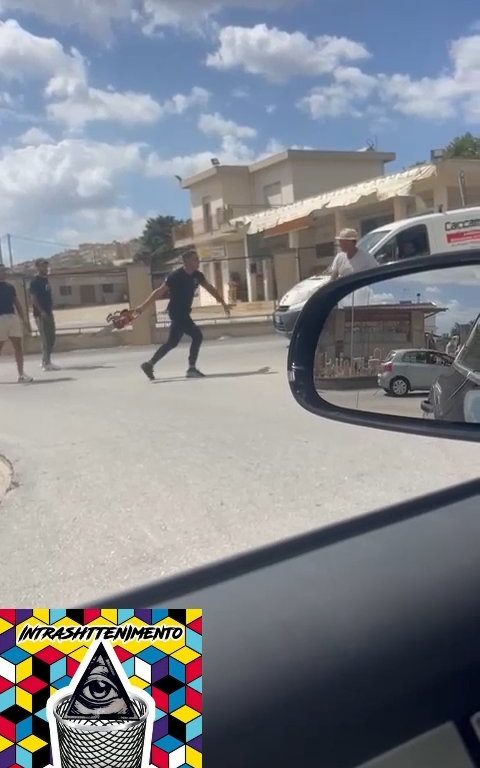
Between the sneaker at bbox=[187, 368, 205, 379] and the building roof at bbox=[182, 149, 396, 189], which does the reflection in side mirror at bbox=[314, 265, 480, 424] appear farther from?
the building roof at bbox=[182, 149, 396, 189]

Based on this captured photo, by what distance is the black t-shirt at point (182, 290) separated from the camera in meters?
9.92

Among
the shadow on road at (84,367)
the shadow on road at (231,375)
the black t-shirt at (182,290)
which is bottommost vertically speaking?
the shadow on road at (231,375)

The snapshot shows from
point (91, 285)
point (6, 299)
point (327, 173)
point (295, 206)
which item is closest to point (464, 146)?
point (327, 173)

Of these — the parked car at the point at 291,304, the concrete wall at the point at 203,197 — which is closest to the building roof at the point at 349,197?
the concrete wall at the point at 203,197

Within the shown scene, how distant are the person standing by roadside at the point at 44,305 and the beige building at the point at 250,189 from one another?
19592mm

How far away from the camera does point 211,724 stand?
131cm

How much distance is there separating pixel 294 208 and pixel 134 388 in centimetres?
2039

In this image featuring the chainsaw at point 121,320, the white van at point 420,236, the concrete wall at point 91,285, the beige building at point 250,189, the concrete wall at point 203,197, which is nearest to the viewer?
the white van at point 420,236

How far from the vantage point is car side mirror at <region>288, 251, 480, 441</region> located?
1.73m

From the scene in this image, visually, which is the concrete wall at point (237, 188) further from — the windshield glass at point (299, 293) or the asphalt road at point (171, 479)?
the asphalt road at point (171, 479)

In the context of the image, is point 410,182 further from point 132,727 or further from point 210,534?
point 132,727

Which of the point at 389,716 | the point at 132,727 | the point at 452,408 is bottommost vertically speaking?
the point at 389,716

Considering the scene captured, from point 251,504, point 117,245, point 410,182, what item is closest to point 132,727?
point 251,504
